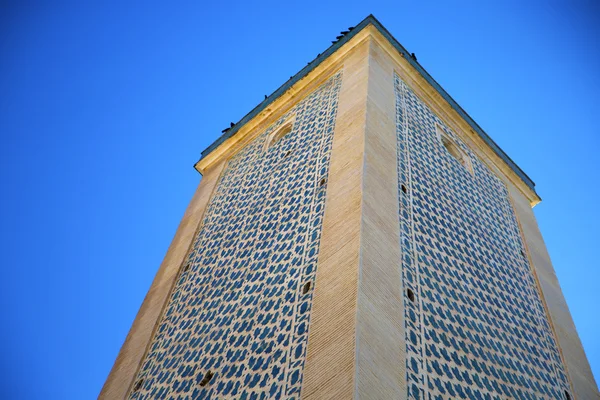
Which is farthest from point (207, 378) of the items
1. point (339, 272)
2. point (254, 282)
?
point (339, 272)

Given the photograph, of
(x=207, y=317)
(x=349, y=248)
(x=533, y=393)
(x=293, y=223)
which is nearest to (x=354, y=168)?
(x=293, y=223)

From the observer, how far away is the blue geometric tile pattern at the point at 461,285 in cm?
329

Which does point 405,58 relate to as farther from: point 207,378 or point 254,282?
point 207,378

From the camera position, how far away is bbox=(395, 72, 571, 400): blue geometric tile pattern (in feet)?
10.8

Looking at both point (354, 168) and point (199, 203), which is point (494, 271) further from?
point (199, 203)

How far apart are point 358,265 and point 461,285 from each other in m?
1.00

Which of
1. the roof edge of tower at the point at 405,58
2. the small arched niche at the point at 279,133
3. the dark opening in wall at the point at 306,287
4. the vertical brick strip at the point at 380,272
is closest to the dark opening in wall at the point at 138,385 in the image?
the dark opening in wall at the point at 306,287

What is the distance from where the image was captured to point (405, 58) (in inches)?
228

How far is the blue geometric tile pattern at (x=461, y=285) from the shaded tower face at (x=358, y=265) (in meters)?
0.01

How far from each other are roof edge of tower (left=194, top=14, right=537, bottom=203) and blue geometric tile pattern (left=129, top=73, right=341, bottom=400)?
16.8 inches

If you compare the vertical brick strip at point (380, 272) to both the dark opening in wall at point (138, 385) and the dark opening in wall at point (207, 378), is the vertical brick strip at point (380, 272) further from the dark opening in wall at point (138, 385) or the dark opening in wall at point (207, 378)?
the dark opening in wall at point (138, 385)

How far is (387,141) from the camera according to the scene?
4.45 meters

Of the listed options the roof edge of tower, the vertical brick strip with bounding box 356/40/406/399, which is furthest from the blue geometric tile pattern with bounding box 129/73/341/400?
the roof edge of tower

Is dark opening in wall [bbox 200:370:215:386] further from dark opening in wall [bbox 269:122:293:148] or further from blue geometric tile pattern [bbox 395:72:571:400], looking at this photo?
dark opening in wall [bbox 269:122:293:148]
